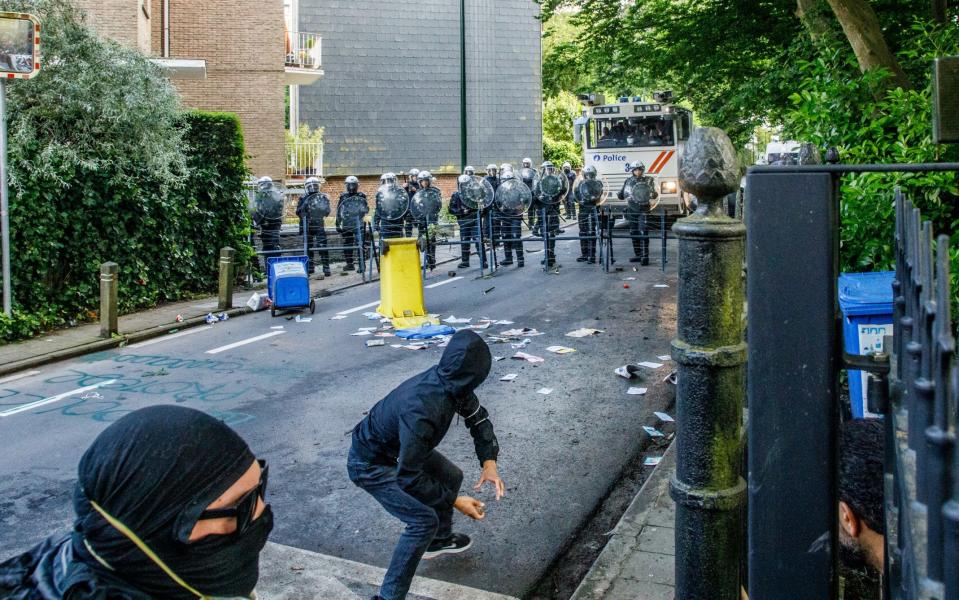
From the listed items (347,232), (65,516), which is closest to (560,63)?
(347,232)

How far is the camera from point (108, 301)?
11922 mm

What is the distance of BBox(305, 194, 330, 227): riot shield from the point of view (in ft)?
59.5

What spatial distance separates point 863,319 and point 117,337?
9670mm

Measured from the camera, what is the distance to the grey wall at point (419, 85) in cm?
3278

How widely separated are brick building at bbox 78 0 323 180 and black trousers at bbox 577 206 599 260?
Result: 36.1ft

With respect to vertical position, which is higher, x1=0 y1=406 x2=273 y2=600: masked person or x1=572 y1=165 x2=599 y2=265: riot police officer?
x1=572 y1=165 x2=599 y2=265: riot police officer

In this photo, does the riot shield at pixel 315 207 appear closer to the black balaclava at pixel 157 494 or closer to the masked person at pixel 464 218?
the masked person at pixel 464 218

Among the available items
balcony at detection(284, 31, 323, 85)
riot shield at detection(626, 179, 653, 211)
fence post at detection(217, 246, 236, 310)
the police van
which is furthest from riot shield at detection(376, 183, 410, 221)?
balcony at detection(284, 31, 323, 85)

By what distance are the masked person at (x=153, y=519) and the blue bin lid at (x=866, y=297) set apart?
411 centimetres

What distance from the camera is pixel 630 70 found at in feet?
68.6

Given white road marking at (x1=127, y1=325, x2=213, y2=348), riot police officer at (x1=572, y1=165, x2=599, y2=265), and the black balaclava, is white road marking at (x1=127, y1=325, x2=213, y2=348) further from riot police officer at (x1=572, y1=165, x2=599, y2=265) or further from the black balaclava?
the black balaclava

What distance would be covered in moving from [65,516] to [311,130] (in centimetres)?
2799

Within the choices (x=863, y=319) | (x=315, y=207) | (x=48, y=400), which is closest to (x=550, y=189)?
(x=315, y=207)

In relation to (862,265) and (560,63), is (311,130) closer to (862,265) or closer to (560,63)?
(560,63)
